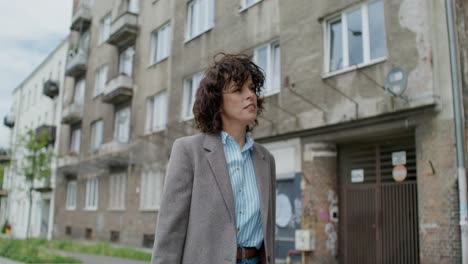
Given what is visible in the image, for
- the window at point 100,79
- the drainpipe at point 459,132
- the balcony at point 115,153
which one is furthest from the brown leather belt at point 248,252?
the window at point 100,79

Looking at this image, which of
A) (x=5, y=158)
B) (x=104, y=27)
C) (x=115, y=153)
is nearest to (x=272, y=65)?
(x=115, y=153)

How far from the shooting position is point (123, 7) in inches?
982

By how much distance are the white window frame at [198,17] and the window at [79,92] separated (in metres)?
11.8

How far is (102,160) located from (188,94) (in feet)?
22.2

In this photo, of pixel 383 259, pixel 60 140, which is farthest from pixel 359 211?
pixel 60 140

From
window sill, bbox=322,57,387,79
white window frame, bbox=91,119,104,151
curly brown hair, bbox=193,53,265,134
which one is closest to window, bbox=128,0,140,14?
white window frame, bbox=91,119,104,151

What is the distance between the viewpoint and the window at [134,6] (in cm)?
2376

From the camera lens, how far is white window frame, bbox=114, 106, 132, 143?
22.9 m

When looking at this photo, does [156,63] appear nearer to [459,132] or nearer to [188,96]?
[188,96]

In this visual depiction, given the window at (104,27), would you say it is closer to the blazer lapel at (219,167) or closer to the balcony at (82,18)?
the balcony at (82,18)

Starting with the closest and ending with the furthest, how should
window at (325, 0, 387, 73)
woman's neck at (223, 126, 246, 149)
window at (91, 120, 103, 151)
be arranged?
woman's neck at (223, 126, 246, 149) < window at (325, 0, 387, 73) < window at (91, 120, 103, 151)

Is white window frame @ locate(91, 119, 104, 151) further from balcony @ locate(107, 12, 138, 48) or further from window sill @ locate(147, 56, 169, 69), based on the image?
window sill @ locate(147, 56, 169, 69)

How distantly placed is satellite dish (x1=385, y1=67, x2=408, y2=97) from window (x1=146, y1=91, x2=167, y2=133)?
449 inches

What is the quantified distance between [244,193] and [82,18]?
28795 millimetres
